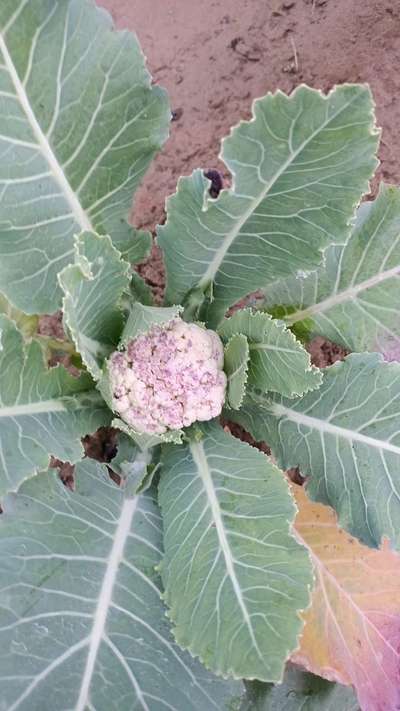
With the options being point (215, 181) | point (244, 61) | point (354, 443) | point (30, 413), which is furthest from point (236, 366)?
point (244, 61)

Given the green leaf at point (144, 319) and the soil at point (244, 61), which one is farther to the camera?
the soil at point (244, 61)

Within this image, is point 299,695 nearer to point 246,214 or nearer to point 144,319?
point 144,319

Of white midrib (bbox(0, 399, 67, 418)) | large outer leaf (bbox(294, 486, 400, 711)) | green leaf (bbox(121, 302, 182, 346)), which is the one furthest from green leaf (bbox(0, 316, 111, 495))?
large outer leaf (bbox(294, 486, 400, 711))

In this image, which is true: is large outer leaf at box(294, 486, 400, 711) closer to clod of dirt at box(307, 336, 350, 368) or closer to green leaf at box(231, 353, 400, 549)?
A: green leaf at box(231, 353, 400, 549)

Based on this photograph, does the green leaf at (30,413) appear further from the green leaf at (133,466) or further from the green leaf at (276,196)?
the green leaf at (276,196)

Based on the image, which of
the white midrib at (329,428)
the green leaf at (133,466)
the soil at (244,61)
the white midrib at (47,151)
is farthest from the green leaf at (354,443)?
the soil at (244,61)
